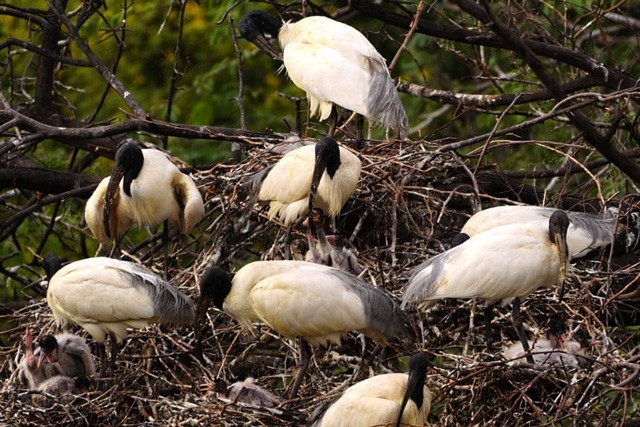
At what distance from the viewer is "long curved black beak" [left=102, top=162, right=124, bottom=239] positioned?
9.88 m

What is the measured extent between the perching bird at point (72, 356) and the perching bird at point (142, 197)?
0.87m

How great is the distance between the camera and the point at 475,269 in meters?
8.56

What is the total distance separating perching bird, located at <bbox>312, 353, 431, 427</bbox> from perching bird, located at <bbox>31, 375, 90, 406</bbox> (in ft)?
5.47

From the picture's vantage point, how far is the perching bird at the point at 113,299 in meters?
8.97

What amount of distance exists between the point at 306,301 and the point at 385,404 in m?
0.81

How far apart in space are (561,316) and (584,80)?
6.14ft

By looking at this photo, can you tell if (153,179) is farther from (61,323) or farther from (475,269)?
(475,269)

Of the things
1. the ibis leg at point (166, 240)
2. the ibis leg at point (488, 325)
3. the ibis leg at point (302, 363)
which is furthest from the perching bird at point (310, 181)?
the ibis leg at point (488, 325)

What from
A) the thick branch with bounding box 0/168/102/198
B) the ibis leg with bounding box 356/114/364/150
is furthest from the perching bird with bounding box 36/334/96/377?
the ibis leg with bounding box 356/114/364/150

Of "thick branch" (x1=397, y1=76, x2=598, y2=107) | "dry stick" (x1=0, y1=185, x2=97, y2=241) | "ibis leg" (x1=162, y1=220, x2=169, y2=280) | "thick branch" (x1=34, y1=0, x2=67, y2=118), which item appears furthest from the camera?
"thick branch" (x1=34, y1=0, x2=67, y2=118)

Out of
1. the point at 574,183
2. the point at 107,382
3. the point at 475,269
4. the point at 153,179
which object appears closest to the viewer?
the point at 475,269

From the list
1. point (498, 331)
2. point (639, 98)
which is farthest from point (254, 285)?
point (639, 98)

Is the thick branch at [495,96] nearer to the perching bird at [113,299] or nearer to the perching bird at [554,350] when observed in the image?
the perching bird at [554,350]

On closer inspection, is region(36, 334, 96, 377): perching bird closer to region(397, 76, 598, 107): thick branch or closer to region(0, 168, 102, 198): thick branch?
region(0, 168, 102, 198): thick branch
